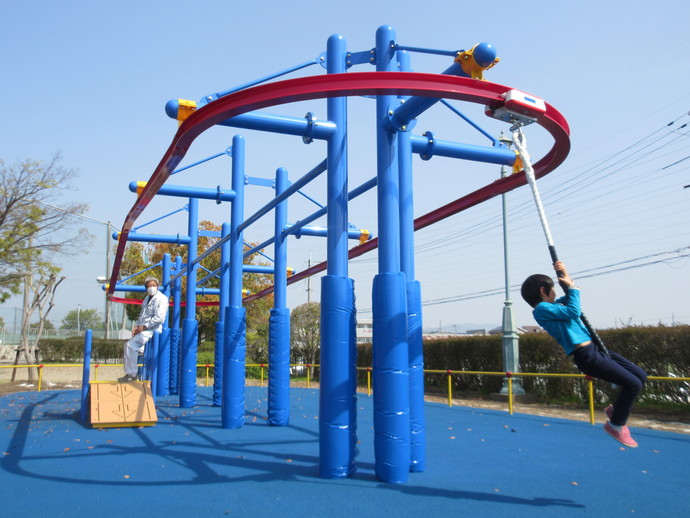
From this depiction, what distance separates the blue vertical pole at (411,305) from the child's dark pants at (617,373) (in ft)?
6.90

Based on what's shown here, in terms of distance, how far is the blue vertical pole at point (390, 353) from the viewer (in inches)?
213

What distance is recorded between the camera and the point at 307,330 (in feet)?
98.7

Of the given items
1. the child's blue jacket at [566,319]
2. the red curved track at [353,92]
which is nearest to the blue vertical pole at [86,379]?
the red curved track at [353,92]

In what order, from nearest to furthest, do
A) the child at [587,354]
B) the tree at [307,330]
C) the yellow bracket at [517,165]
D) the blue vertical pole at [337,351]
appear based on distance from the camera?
1. the child at [587,354]
2. the blue vertical pole at [337,351]
3. the yellow bracket at [517,165]
4. the tree at [307,330]

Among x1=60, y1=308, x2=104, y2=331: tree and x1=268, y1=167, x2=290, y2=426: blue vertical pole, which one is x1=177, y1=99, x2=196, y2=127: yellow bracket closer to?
x1=268, y1=167, x2=290, y2=426: blue vertical pole

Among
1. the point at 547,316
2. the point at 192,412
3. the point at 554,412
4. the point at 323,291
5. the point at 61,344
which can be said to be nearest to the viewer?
the point at 547,316

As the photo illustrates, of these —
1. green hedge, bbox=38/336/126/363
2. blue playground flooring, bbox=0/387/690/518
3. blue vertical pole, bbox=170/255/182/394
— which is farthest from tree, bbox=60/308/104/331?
blue playground flooring, bbox=0/387/690/518

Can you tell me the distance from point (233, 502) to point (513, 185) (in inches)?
198

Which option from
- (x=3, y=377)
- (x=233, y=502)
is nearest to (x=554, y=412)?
(x=233, y=502)

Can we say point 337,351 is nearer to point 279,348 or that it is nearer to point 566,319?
point 566,319

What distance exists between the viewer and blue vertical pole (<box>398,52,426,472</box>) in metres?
6.11

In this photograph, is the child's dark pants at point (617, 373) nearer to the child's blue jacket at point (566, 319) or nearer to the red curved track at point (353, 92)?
the child's blue jacket at point (566, 319)

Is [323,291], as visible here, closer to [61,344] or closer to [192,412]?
[192,412]

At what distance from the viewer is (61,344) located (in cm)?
2773
